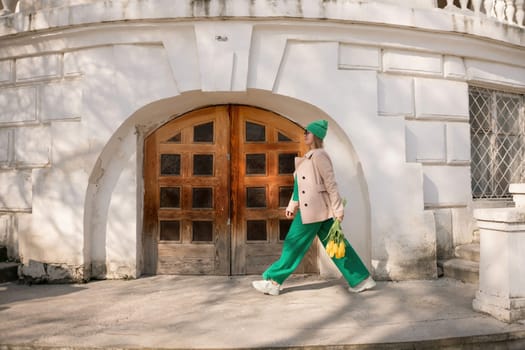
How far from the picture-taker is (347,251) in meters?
4.67

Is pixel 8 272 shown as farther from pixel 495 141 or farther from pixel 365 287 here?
pixel 495 141

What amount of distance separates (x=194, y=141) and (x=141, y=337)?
121 inches

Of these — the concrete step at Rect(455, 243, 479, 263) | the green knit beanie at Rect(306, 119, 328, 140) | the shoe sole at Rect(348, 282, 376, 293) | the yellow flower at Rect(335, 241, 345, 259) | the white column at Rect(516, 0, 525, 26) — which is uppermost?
the white column at Rect(516, 0, 525, 26)

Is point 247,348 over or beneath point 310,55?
beneath

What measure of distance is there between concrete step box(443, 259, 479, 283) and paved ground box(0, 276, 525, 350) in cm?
12

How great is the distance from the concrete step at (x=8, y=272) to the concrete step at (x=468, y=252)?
18.8ft

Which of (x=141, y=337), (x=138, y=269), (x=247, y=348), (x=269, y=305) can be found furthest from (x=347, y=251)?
(x=138, y=269)

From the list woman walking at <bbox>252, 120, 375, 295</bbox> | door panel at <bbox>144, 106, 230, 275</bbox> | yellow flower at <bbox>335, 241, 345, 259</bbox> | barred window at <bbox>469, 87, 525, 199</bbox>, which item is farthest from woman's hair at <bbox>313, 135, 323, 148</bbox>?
barred window at <bbox>469, 87, 525, 199</bbox>

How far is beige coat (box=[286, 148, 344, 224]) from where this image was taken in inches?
178

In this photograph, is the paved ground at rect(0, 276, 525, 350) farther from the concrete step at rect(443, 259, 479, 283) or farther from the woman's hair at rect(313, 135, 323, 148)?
the woman's hair at rect(313, 135, 323, 148)

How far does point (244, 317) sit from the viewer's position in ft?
12.6

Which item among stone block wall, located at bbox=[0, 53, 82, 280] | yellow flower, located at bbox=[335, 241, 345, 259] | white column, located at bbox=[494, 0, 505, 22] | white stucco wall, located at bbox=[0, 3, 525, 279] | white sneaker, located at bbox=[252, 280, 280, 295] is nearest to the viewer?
yellow flower, located at bbox=[335, 241, 345, 259]

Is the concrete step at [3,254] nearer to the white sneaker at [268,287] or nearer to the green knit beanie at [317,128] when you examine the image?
the white sneaker at [268,287]

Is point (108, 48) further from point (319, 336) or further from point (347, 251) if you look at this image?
point (319, 336)
